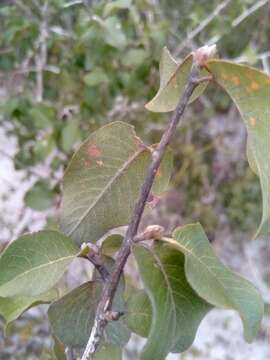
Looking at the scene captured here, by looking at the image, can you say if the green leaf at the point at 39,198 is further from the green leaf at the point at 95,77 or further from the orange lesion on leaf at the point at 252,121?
the orange lesion on leaf at the point at 252,121

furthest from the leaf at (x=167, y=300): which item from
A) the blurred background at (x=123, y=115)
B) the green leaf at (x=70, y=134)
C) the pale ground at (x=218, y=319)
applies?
the pale ground at (x=218, y=319)

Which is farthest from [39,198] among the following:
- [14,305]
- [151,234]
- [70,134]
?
[151,234]

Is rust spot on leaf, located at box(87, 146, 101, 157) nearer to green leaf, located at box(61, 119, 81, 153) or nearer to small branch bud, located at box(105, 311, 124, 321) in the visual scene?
small branch bud, located at box(105, 311, 124, 321)

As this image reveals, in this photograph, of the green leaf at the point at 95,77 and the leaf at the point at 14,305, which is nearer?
the leaf at the point at 14,305

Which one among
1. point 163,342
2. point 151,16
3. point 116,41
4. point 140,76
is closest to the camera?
point 163,342

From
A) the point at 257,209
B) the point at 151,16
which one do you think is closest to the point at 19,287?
the point at 151,16

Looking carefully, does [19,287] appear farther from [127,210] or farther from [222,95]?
[222,95]

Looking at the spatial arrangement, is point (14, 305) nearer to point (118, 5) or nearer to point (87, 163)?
point (87, 163)
